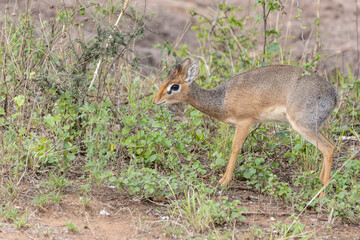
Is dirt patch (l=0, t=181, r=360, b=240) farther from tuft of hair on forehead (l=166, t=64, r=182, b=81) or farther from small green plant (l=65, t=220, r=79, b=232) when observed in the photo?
tuft of hair on forehead (l=166, t=64, r=182, b=81)

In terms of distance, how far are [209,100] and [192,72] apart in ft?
1.15

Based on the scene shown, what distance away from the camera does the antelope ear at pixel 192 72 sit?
5.91m

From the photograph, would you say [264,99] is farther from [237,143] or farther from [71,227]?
[71,227]

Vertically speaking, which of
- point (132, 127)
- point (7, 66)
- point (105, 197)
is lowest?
point (105, 197)

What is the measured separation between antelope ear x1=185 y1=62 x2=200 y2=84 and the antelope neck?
0.08 metres

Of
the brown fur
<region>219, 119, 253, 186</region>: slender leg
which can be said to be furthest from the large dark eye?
<region>219, 119, 253, 186</region>: slender leg

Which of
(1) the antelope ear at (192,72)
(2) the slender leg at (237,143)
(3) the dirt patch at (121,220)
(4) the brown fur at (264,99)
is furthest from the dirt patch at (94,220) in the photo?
(1) the antelope ear at (192,72)

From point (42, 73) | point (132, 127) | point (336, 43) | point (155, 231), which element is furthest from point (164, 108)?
point (336, 43)

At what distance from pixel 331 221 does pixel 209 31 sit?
419cm

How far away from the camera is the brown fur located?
5.37m

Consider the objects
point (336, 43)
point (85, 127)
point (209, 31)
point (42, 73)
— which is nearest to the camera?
point (42, 73)

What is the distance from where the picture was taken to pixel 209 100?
596 centimetres

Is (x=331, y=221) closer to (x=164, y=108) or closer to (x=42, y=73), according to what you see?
(x=164, y=108)

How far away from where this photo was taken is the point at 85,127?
576cm
